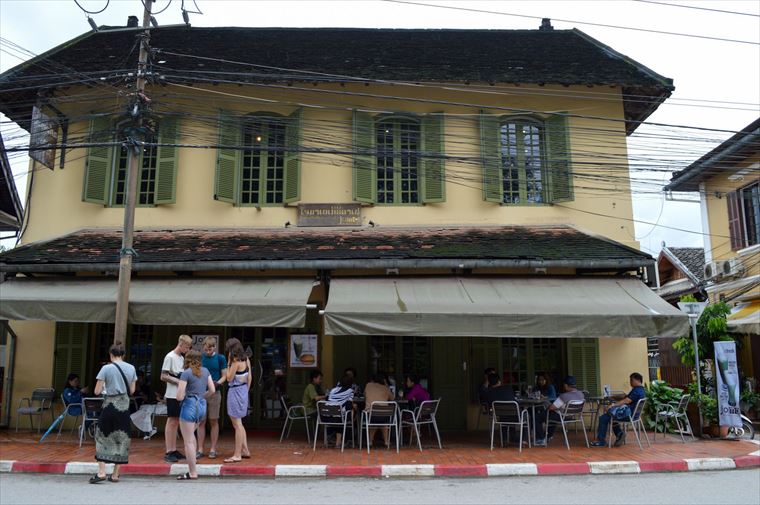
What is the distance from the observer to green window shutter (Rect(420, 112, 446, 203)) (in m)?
12.1

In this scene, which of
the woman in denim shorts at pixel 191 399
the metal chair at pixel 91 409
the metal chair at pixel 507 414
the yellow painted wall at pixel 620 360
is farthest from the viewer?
the yellow painted wall at pixel 620 360

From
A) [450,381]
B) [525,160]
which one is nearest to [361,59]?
[525,160]

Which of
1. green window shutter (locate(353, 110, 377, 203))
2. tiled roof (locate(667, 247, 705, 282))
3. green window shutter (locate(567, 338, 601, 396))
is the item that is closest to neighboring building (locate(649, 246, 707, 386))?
tiled roof (locate(667, 247, 705, 282))

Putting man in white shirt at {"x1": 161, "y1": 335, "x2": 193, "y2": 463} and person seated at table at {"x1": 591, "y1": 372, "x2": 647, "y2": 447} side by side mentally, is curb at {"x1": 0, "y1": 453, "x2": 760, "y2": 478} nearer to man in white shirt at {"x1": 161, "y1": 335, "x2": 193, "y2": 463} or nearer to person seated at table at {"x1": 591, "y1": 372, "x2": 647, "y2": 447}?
man in white shirt at {"x1": 161, "y1": 335, "x2": 193, "y2": 463}

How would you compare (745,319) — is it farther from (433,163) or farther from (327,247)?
(327,247)

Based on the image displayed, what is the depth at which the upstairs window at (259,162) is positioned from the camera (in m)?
12.1

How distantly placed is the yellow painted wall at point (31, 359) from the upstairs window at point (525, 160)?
8.99 m

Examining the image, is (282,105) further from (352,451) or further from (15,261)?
(352,451)

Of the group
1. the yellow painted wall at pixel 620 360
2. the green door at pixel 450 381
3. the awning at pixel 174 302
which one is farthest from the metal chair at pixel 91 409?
the yellow painted wall at pixel 620 360

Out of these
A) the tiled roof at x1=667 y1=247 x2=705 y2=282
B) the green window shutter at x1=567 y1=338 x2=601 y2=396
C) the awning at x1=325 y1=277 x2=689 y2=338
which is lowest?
the green window shutter at x1=567 y1=338 x2=601 y2=396

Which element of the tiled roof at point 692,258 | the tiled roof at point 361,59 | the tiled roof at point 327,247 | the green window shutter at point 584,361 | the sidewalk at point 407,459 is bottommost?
the sidewalk at point 407,459

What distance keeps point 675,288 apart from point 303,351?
15.5m

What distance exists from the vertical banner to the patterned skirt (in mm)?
9428

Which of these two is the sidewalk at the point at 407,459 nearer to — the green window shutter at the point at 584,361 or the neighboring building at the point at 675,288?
the green window shutter at the point at 584,361
